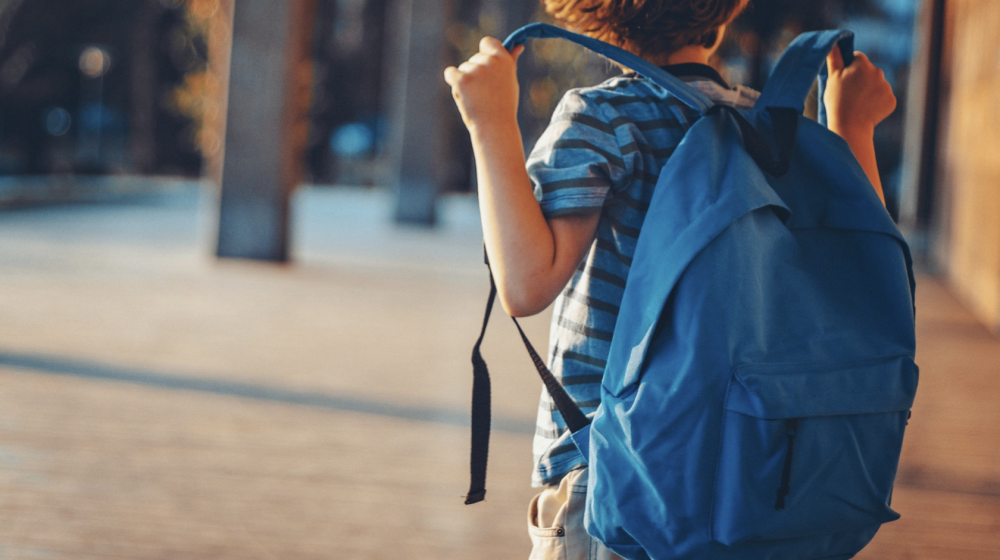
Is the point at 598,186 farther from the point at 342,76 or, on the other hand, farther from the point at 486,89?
the point at 342,76

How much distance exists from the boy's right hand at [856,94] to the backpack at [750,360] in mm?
331

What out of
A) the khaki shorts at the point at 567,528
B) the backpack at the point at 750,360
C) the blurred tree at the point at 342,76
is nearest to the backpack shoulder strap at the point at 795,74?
the backpack at the point at 750,360

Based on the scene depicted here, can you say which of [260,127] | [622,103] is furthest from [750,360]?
[260,127]

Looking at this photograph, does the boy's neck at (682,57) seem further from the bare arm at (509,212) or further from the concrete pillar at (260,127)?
the concrete pillar at (260,127)

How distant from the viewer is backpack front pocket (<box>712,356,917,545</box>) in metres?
1.25

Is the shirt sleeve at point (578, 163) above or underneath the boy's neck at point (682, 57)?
underneath

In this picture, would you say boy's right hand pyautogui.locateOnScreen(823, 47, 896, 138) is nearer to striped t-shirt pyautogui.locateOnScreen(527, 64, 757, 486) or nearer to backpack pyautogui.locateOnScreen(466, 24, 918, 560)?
striped t-shirt pyautogui.locateOnScreen(527, 64, 757, 486)

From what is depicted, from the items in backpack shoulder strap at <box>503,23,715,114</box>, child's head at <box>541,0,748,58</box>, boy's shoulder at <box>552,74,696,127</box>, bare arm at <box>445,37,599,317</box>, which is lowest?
bare arm at <box>445,37,599,317</box>

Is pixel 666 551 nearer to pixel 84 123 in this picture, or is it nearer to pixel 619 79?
pixel 619 79

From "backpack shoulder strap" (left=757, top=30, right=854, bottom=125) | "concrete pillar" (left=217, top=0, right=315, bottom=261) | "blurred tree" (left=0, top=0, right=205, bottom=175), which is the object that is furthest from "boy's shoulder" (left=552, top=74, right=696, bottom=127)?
"blurred tree" (left=0, top=0, right=205, bottom=175)

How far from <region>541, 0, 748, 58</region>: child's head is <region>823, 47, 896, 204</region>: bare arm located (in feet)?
0.80

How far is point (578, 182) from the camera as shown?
1.33m

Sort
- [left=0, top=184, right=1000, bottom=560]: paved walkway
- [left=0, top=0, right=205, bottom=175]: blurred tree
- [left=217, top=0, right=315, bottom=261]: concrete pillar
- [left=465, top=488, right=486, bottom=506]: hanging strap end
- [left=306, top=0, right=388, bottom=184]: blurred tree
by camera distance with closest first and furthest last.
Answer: [left=465, top=488, right=486, bottom=506]: hanging strap end, [left=0, top=184, right=1000, bottom=560]: paved walkway, [left=217, top=0, right=315, bottom=261]: concrete pillar, [left=0, top=0, right=205, bottom=175]: blurred tree, [left=306, top=0, right=388, bottom=184]: blurred tree

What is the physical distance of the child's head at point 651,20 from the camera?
1.46 m
